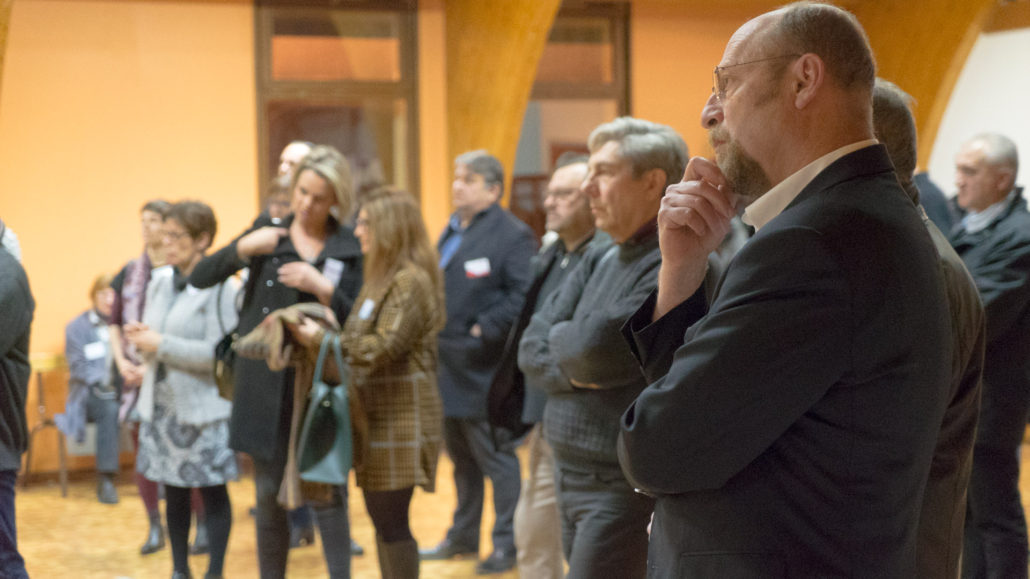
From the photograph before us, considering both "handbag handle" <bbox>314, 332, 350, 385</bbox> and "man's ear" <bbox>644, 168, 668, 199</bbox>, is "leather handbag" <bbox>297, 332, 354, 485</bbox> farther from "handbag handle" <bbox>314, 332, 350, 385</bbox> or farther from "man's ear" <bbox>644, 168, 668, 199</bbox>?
"man's ear" <bbox>644, 168, 668, 199</bbox>

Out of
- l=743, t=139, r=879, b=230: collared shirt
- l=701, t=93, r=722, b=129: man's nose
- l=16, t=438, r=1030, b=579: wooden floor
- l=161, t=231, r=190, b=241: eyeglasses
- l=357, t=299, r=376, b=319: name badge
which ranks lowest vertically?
l=16, t=438, r=1030, b=579: wooden floor

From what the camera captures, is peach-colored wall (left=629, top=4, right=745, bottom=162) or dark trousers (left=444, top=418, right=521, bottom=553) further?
peach-colored wall (left=629, top=4, right=745, bottom=162)

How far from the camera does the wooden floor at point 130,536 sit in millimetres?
4297

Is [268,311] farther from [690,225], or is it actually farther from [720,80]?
[720,80]

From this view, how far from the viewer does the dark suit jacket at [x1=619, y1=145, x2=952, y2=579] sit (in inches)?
44.1

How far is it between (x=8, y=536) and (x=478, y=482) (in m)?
2.19

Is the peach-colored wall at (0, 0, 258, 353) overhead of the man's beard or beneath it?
overhead

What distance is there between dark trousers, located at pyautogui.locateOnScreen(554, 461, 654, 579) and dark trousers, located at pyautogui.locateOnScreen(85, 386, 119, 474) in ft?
14.1

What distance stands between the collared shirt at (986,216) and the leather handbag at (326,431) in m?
2.50

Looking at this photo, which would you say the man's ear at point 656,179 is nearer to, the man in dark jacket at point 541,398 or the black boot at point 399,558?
the man in dark jacket at point 541,398

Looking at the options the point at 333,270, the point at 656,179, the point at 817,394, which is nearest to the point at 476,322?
the point at 333,270

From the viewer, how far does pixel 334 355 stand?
10.1 feet

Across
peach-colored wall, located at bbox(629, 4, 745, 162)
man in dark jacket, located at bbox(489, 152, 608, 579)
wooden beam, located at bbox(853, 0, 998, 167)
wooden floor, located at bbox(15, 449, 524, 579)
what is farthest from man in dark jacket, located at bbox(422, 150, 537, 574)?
peach-colored wall, located at bbox(629, 4, 745, 162)

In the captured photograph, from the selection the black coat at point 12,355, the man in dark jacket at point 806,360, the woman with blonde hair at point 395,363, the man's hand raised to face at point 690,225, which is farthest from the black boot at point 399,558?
the man in dark jacket at point 806,360
